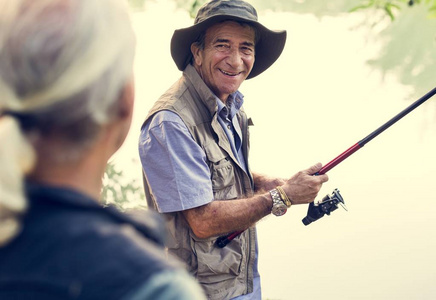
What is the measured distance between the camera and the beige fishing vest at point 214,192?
2.59 meters

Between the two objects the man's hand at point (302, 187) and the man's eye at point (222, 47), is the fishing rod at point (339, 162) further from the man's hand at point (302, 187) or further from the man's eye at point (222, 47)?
the man's eye at point (222, 47)

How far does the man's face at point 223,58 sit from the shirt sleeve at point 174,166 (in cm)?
37

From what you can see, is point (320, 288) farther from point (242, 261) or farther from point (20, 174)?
point (20, 174)

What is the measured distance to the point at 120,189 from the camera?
454 cm

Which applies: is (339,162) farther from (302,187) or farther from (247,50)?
(247,50)

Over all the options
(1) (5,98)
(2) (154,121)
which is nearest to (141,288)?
(1) (5,98)

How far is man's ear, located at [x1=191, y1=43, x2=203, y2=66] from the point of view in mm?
2885

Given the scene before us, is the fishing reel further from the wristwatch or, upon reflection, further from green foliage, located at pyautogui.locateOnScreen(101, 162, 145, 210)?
green foliage, located at pyautogui.locateOnScreen(101, 162, 145, 210)

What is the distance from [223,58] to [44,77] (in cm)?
191

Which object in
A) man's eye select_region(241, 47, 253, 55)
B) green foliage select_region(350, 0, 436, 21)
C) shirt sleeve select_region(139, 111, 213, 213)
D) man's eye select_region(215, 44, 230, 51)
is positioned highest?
green foliage select_region(350, 0, 436, 21)

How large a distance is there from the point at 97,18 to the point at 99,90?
0.36 ft

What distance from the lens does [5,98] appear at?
3.20 feet

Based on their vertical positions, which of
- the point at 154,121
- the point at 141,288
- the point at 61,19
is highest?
the point at 154,121

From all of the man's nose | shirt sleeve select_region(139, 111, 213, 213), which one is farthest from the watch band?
the man's nose
